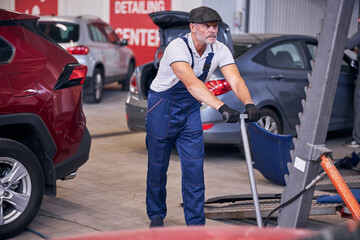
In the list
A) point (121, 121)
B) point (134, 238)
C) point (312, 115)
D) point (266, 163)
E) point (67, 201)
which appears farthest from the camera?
point (121, 121)

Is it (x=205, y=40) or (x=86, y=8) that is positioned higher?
(x=205, y=40)

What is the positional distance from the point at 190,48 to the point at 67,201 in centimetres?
217

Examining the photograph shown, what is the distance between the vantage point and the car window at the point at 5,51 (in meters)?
5.02

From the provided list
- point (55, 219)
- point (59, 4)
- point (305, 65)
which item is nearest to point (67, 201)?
point (55, 219)

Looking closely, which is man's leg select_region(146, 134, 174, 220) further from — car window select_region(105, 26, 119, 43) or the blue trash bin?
car window select_region(105, 26, 119, 43)

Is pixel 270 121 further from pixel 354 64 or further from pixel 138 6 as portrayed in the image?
pixel 138 6

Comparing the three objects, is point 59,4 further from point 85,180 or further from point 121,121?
point 85,180

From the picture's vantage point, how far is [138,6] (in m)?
19.1

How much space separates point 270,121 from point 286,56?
995 mm

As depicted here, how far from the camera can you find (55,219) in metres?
5.54

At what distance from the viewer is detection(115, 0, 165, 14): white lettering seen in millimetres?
18500

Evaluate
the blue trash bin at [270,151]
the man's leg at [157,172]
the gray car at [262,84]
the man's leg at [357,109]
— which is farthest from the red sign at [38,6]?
the man's leg at [157,172]

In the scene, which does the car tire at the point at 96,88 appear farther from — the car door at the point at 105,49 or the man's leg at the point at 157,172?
the man's leg at the point at 157,172

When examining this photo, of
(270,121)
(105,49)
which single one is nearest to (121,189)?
(270,121)
